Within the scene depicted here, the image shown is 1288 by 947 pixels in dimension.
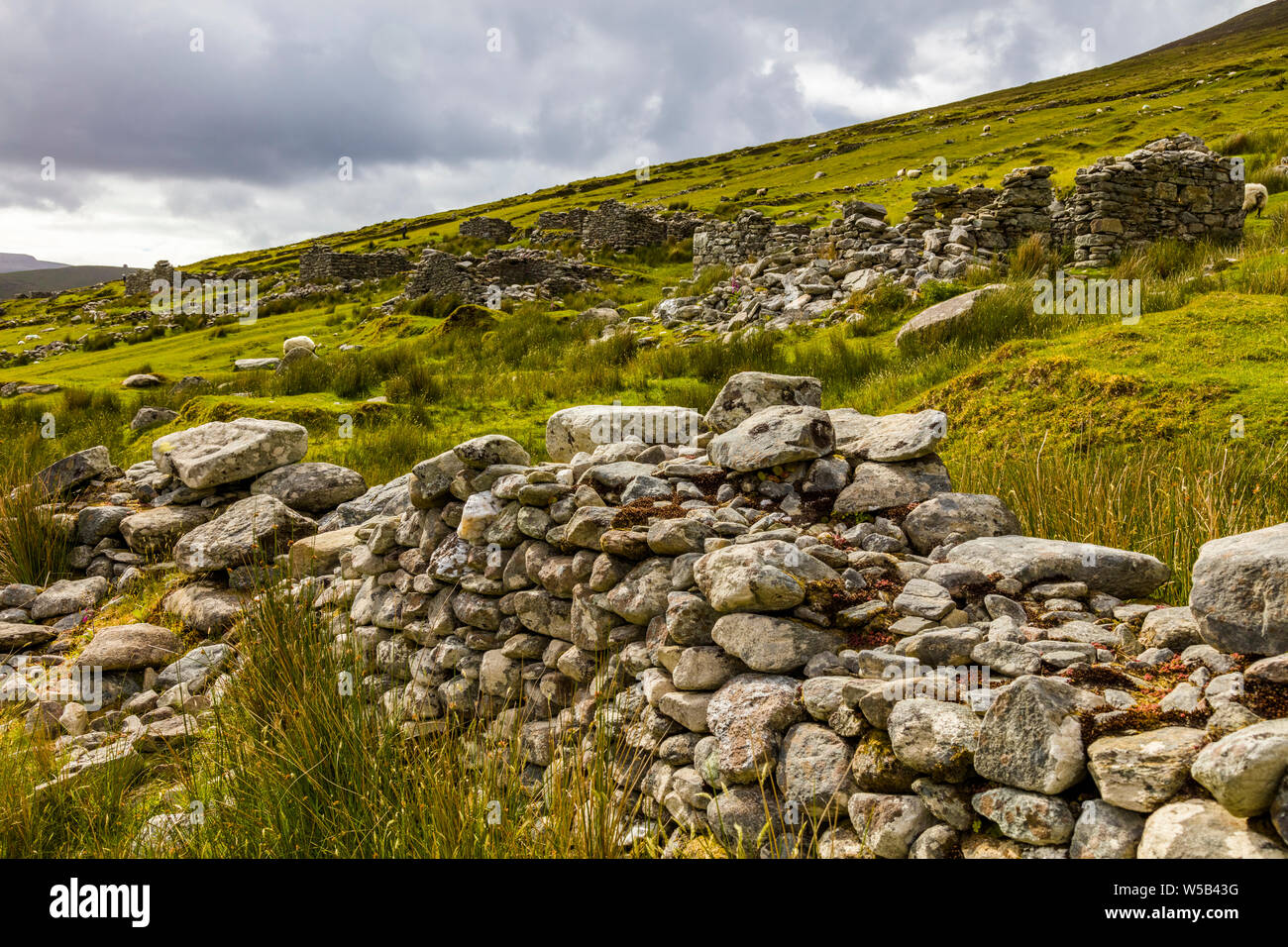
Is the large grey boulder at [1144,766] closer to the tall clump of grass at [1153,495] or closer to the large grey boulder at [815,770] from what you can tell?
the large grey boulder at [815,770]

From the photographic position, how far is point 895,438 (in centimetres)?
428

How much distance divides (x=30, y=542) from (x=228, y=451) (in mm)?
2030

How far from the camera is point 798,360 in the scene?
10570 millimetres

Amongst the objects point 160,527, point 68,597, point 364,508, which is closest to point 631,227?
point 364,508

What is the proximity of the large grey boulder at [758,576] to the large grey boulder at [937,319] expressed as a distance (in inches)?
308

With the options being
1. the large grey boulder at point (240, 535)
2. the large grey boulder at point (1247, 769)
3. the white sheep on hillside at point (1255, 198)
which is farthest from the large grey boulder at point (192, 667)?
the white sheep on hillside at point (1255, 198)

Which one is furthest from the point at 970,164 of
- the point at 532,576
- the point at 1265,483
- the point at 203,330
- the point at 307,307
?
the point at 532,576

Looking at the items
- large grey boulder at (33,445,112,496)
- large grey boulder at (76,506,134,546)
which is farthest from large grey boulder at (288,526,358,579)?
large grey boulder at (33,445,112,496)

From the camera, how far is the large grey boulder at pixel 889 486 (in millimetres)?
3996

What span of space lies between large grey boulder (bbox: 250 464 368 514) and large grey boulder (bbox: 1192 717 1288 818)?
719 cm

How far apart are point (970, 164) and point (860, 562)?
114ft

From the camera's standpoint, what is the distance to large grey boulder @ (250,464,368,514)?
7426 millimetres

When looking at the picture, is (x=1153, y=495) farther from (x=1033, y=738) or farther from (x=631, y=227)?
(x=631, y=227)
